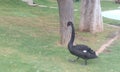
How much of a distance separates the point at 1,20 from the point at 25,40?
160 inches

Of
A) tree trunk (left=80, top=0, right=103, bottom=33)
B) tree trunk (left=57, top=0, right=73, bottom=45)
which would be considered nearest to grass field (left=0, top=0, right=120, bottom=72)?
tree trunk (left=57, top=0, right=73, bottom=45)

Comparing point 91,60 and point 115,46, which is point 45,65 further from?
point 115,46

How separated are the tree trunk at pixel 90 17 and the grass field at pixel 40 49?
0.45 m

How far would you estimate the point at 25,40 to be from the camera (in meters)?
12.9

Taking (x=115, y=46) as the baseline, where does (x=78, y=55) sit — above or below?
above

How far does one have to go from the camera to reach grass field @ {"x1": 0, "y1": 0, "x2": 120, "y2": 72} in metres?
9.55

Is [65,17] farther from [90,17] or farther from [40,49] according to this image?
[90,17]

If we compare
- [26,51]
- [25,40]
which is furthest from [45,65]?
[25,40]

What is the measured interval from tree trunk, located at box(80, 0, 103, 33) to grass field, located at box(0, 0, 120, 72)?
452 millimetres

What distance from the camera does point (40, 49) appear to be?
38.2ft

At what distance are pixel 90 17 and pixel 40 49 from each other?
567cm

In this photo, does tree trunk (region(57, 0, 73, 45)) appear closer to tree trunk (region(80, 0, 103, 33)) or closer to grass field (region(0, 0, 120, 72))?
grass field (region(0, 0, 120, 72))

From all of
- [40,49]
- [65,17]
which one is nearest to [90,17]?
[65,17]

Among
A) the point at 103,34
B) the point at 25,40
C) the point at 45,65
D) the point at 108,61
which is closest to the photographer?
the point at 45,65
